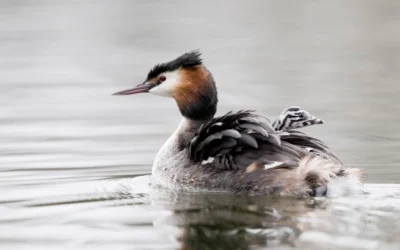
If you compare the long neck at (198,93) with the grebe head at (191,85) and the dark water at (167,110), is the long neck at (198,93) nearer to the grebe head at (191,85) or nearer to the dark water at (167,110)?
the grebe head at (191,85)

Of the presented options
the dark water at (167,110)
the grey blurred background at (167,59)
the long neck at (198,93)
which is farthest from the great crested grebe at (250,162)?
the grey blurred background at (167,59)

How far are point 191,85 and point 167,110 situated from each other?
4.08m

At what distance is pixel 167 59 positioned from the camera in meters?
16.1

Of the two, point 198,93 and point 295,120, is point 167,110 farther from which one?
point 295,120

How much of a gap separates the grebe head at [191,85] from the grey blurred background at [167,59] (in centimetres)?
90

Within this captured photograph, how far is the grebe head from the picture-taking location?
8398mm

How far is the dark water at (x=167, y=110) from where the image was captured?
6488 mm

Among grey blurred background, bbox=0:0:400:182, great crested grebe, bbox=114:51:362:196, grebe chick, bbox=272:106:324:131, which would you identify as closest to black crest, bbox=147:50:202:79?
great crested grebe, bbox=114:51:362:196

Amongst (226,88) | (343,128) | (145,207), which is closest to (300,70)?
(226,88)

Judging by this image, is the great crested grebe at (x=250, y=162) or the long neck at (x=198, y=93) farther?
the long neck at (x=198, y=93)

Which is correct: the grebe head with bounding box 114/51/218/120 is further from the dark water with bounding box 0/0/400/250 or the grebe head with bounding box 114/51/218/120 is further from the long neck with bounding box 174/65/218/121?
the dark water with bounding box 0/0/400/250

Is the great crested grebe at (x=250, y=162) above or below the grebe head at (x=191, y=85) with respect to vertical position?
below

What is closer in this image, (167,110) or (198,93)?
(198,93)

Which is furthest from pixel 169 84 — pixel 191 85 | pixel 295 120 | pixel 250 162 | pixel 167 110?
pixel 167 110
